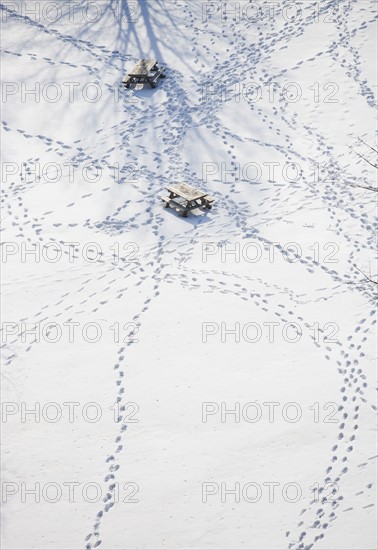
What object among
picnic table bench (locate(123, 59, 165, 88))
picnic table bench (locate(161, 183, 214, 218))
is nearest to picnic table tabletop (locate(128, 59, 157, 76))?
picnic table bench (locate(123, 59, 165, 88))

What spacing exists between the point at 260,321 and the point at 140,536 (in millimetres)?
3581

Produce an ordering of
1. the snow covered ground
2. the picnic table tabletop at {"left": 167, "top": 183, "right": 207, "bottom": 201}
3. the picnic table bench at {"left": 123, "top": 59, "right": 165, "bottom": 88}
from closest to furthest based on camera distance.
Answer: the snow covered ground, the picnic table tabletop at {"left": 167, "top": 183, "right": 207, "bottom": 201}, the picnic table bench at {"left": 123, "top": 59, "right": 165, "bottom": 88}

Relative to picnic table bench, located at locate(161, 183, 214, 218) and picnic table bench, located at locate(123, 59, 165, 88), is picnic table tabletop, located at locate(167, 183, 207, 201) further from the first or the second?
picnic table bench, located at locate(123, 59, 165, 88)

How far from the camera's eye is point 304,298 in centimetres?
1105

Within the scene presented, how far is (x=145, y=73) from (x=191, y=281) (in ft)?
19.5

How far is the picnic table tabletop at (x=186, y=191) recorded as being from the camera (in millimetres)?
12586

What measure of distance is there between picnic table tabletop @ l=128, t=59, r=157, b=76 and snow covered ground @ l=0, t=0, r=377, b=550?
445 millimetres

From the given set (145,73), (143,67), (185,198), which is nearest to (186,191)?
(185,198)

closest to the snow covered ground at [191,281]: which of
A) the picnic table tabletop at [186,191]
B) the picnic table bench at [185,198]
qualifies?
the picnic table bench at [185,198]

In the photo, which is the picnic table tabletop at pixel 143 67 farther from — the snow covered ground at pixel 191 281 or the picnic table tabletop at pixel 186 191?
the picnic table tabletop at pixel 186 191

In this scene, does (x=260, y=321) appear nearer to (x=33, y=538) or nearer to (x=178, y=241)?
(x=178, y=241)

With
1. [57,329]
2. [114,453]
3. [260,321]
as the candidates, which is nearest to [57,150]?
[57,329]

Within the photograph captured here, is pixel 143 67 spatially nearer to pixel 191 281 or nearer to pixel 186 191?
pixel 186 191

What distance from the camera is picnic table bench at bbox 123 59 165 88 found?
51.2ft
